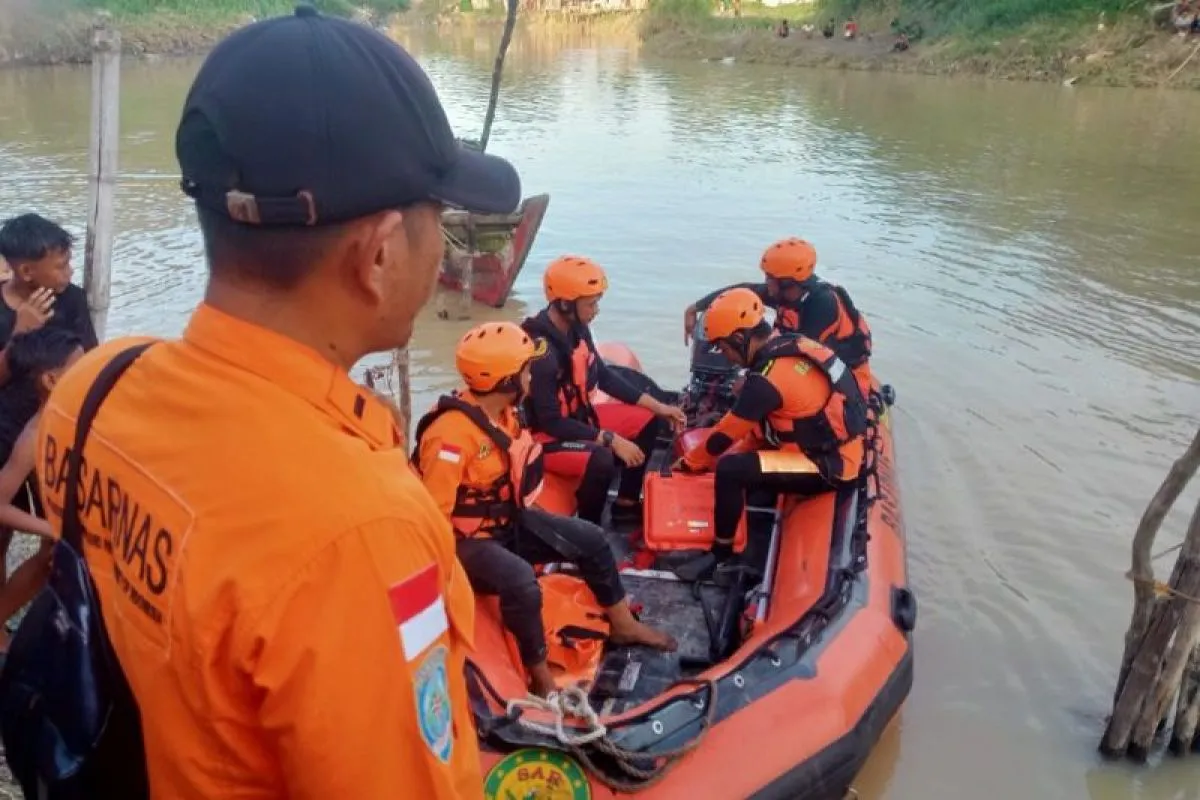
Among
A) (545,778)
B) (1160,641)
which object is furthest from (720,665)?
(1160,641)

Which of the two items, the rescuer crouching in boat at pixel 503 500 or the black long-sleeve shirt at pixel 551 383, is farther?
the black long-sleeve shirt at pixel 551 383

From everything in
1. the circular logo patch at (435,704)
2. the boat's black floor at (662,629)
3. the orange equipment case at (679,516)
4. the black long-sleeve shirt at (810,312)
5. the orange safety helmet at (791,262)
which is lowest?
the boat's black floor at (662,629)

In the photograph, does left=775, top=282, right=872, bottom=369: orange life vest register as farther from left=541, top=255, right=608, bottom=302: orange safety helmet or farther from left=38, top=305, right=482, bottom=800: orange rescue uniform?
left=38, top=305, right=482, bottom=800: orange rescue uniform

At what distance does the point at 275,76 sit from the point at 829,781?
3112 millimetres

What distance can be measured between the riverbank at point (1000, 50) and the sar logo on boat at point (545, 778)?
806 inches

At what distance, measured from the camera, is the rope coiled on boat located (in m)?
2.95

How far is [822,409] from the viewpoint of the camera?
4.45m

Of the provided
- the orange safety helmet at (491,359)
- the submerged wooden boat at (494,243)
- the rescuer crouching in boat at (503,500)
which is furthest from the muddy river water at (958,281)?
the orange safety helmet at (491,359)

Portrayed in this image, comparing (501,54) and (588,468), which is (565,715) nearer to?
(588,468)

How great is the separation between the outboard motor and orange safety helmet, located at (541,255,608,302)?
1.04 metres

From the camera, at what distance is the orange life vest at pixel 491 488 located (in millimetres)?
3527

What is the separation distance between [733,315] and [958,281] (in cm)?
645

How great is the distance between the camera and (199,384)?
3.07 ft

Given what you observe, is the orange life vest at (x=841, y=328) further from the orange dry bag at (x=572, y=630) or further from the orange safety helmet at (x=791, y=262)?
the orange dry bag at (x=572, y=630)
